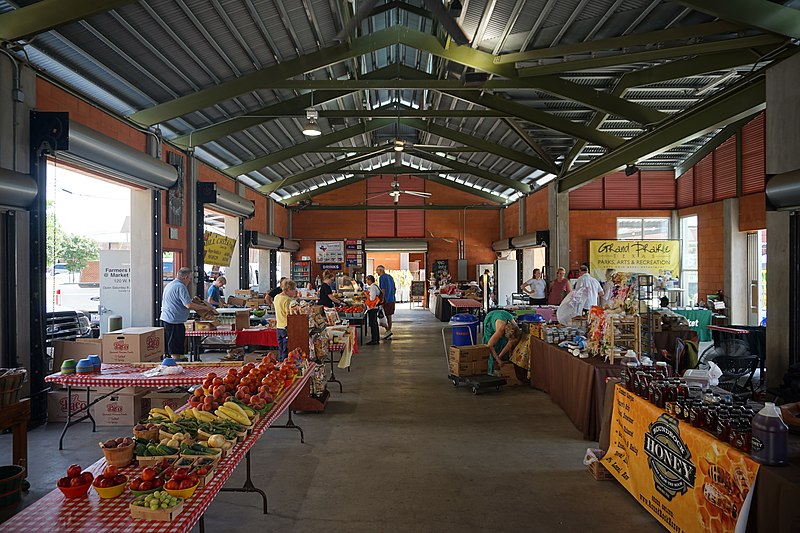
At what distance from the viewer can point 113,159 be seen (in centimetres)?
643

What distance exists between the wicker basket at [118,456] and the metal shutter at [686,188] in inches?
549

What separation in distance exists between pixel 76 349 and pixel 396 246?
48.2ft

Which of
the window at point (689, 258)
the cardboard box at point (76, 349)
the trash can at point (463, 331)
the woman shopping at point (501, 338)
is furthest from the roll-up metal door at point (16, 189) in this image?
the window at point (689, 258)

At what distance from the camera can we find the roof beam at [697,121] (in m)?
6.41

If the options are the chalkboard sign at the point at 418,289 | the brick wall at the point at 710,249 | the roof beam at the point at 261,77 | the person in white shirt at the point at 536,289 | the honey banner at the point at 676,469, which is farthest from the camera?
the chalkboard sign at the point at 418,289

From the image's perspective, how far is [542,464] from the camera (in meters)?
4.51

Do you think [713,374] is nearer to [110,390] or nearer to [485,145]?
[110,390]

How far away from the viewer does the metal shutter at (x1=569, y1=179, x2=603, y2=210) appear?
1442 centimetres

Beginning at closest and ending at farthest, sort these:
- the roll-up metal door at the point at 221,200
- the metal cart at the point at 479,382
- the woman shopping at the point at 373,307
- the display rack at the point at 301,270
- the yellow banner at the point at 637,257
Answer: the metal cart at the point at 479,382 < the roll-up metal door at the point at 221,200 < the woman shopping at the point at 373,307 < the yellow banner at the point at 637,257 < the display rack at the point at 301,270

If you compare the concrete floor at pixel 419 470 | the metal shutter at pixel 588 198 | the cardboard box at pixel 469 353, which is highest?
the metal shutter at pixel 588 198

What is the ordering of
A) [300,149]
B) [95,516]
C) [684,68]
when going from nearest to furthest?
[95,516] < [684,68] < [300,149]

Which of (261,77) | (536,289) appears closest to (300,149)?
(261,77)

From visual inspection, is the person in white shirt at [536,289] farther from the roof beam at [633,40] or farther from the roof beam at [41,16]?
the roof beam at [41,16]

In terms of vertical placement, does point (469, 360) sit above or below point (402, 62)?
below
